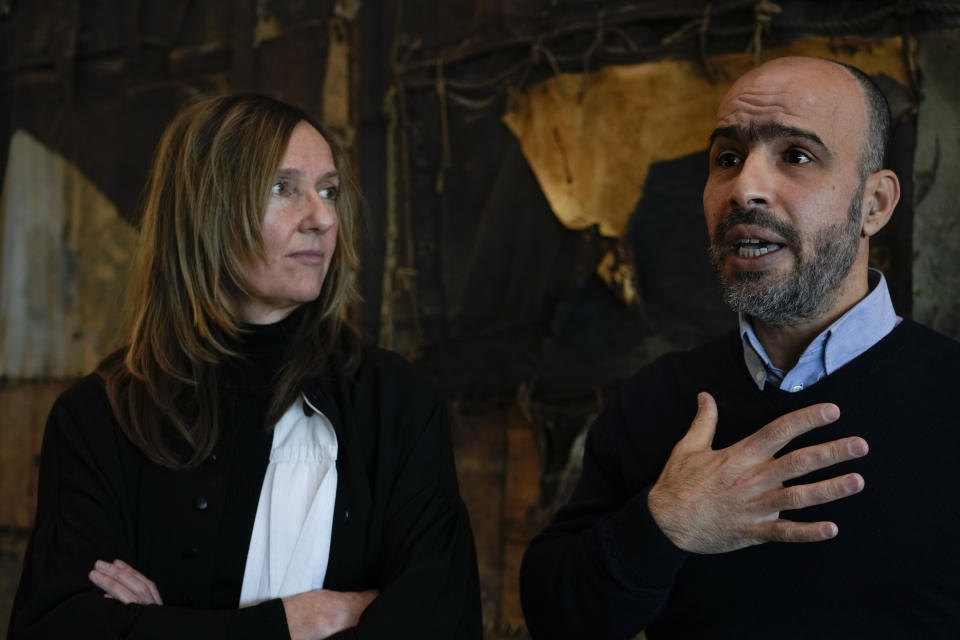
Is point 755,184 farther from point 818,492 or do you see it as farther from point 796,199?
point 818,492

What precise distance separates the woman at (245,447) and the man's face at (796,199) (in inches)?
27.0

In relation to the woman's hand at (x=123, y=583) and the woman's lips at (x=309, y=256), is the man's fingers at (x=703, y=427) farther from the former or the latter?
the woman's hand at (x=123, y=583)

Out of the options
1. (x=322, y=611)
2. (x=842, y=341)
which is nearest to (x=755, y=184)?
(x=842, y=341)

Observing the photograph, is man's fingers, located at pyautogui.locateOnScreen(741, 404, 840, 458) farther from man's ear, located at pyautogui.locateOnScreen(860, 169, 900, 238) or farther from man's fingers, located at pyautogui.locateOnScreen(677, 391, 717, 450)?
man's ear, located at pyautogui.locateOnScreen(860, 169, 900, 238)

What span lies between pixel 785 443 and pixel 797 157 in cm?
52

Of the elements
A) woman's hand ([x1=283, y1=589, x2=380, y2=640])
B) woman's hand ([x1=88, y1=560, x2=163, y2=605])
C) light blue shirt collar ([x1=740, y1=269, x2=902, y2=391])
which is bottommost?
woman's hand ([x1=283, y1=589, x2=380, y2=640])

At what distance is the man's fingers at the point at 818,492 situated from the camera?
4.15ft

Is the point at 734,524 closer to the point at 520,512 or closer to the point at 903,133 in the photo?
the point at 903,133

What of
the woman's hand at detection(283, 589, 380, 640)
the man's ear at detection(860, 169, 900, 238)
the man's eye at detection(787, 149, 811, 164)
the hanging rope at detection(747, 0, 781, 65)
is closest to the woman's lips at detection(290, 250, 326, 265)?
the woman's hand at detection(283, 589, 380, 640)

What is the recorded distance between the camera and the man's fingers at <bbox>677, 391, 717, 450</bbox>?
1.48 meters

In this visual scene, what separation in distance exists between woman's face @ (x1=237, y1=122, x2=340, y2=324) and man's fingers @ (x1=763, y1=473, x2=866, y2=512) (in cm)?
100

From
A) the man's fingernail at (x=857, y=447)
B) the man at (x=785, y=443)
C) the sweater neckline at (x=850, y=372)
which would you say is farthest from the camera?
the sweater neckline at (x=850, y=372)

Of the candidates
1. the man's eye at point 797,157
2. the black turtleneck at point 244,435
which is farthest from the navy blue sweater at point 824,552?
the black turtleneck at point 244,435

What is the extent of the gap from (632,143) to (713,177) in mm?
1019
